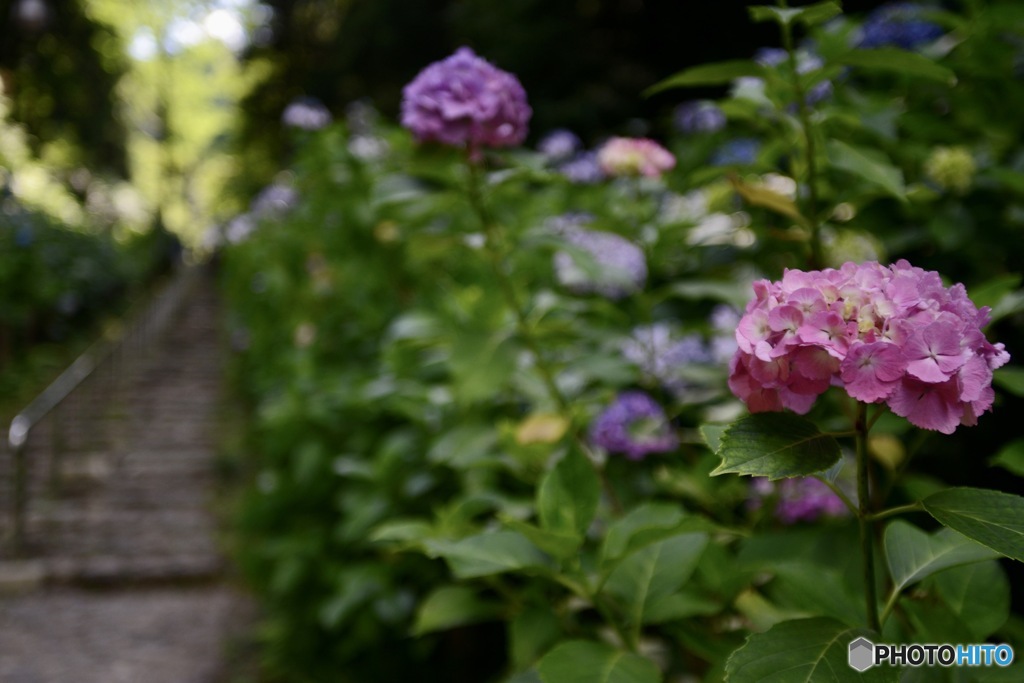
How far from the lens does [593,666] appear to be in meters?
0.87

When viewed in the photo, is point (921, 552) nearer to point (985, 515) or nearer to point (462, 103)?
point (985, 515)

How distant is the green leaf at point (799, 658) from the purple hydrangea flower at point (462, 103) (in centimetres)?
89

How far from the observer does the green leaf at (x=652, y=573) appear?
3.28 feet

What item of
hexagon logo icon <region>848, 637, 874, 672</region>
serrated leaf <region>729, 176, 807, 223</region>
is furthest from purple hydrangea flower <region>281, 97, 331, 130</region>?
hexagon logo icon <region>848, 637, 874, 672</region>

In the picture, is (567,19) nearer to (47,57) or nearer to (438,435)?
(47,57)

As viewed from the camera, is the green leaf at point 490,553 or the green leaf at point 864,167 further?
the green leaf at point 864,167

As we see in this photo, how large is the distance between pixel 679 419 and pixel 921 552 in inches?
47.1

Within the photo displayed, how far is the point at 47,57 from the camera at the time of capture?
421 centimetres

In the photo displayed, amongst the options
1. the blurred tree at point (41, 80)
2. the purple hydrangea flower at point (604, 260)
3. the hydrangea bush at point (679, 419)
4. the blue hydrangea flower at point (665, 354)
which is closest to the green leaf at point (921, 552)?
the hydrangea bush at point (679, 419)

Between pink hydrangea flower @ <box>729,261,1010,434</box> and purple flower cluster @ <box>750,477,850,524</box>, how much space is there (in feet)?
2.58

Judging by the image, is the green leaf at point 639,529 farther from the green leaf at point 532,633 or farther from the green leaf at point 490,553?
the green leaf at point 532,633

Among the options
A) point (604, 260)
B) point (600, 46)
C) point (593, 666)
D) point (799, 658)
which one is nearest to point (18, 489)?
point (604, 260)

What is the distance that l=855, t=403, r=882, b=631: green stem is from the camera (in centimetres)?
68

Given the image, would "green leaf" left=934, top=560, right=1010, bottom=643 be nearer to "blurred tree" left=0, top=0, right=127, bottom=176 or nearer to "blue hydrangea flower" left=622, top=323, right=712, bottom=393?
"blue hydrangea flower" left=622, top=323, right=712, bottom=393
